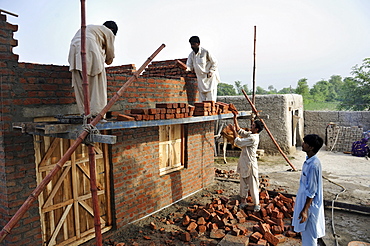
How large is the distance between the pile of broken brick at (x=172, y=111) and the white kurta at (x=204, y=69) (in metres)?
0.67

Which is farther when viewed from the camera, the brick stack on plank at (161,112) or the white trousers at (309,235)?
the brick stack on plank at (161,112)

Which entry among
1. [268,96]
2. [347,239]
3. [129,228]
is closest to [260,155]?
[268,96]

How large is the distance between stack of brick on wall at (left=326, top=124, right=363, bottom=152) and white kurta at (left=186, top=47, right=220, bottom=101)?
9548 millimetres

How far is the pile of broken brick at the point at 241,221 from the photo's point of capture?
481cm

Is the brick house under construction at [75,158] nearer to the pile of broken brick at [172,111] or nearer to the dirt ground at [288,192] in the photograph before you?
the pile of broken brick at [172,111]

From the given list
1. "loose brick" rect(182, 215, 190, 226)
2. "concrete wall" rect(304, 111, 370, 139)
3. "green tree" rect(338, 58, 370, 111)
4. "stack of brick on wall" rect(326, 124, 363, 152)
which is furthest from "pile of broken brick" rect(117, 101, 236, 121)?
"green tree" rect(338, 58, 370, 111)

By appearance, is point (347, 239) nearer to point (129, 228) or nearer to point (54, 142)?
point (129, 228)

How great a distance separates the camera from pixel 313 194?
11.5 ft

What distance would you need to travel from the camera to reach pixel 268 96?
41.8 feet

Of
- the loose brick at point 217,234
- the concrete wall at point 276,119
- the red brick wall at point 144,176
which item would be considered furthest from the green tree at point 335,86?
the loose brick at point 217,234

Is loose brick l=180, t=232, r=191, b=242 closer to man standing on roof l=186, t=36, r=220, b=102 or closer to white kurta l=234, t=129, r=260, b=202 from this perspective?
white kurta l=234, t=129, r=260, b=202

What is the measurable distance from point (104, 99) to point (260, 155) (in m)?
9.48

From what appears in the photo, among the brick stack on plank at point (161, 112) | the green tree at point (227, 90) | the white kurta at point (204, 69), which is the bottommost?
the brick stack on plank at point (161, 112)

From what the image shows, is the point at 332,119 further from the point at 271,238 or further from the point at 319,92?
the point at 319,92
